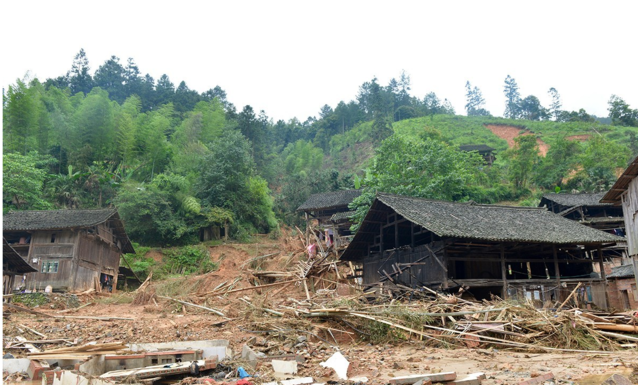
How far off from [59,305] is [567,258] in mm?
24008

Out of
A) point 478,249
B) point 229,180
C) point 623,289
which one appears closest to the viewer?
point 478,249

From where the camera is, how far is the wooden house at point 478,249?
17422mm

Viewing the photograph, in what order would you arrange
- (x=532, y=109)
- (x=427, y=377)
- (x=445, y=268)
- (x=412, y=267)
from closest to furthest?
(x=427, y=377) < (x=445, y=268) < (x=412, y=267) < (x=532, y=109)

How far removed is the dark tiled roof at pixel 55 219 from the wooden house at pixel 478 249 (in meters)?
16.1

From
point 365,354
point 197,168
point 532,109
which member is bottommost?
point 365,354

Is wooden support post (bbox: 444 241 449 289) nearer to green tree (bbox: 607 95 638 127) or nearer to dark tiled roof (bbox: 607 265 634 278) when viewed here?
dark tiled roof (bbox: 607 265 634 278)

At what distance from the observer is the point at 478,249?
18.4 meters

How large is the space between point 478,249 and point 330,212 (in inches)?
863

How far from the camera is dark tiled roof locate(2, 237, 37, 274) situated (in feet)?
61.6

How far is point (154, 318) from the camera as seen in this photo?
1689 cm

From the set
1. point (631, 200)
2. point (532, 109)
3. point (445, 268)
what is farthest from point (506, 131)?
point (445, 268)

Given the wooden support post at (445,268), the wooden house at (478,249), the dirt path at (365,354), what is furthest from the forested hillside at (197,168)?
the dirt path at (365,354)

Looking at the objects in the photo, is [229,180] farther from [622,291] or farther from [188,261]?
[622,291]

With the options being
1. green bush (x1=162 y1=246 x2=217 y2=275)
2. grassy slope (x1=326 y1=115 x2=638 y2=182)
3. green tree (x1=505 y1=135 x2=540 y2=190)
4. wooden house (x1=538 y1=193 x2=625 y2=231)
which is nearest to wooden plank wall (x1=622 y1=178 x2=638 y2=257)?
wooden house (x1=538 y1=193 x2=625 y2=231)
